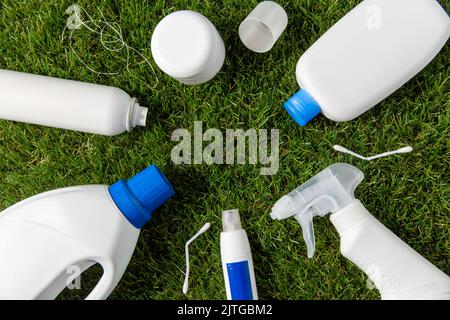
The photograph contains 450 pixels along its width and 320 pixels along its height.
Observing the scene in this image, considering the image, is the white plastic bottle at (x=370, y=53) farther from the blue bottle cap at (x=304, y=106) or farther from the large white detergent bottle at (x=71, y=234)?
the large white detergent bottle at (x=71, y=234)

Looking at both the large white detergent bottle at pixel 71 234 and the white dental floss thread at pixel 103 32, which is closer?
the large white detergent bottle at pixel 71 234

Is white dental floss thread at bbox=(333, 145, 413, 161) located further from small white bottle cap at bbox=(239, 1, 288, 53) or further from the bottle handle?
the bottle handle

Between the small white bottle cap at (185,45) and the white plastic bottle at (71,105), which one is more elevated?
the small white bottle cap at (185,45)

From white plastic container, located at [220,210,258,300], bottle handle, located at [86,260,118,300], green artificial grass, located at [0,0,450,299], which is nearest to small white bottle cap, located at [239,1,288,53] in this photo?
green artificial grass, located at [0,0,450,299]

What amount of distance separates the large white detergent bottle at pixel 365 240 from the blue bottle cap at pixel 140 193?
0.19m

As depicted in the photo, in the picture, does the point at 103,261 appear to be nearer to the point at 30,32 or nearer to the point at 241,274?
the point at 241,274

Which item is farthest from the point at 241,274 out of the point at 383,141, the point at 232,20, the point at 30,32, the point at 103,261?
the point at 30,32

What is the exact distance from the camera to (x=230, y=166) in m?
0.86

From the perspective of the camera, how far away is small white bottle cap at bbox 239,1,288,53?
0.82m

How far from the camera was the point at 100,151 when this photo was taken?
88 cm

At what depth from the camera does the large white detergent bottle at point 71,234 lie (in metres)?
0.76

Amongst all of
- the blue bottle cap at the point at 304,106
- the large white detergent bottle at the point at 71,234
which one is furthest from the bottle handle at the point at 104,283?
the blue bottle cap at the point at 304,106

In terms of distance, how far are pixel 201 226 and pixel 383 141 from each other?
0.33m

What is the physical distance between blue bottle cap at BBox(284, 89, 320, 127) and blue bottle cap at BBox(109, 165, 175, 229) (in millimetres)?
229
